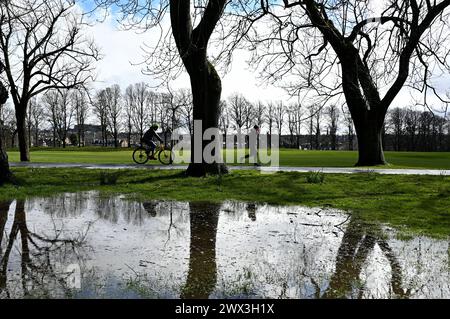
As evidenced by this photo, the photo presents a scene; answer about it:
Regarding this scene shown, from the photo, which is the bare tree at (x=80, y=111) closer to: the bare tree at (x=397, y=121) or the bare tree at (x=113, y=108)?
the bare tree at (x=113, y=108)

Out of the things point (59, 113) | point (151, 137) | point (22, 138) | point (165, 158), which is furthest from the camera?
point (59, 113)

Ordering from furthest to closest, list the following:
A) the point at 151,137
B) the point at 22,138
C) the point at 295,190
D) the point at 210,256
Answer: the point at 22,138 < the point at 151,137 < the point at 295,190 < the point at 210,256

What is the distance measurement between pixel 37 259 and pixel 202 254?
1971 millimetres

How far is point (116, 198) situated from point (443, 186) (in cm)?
835

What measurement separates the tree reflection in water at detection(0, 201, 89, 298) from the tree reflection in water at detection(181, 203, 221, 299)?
47.2 inches

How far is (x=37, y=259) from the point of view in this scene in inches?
192

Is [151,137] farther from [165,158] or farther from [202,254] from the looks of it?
[202,254]

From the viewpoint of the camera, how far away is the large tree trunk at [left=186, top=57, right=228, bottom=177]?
13344 millimetres

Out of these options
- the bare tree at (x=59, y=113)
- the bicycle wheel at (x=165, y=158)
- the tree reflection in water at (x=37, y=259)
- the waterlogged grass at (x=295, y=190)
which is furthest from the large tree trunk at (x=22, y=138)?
the bare tree at (x=59, y=113)

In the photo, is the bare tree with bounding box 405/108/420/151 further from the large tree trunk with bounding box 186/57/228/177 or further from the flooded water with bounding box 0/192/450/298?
the flooded water with bounding box 0/192/450/298

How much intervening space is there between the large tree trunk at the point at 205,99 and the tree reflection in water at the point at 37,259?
698 cm

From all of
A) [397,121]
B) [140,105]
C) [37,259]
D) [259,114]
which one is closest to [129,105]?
[140,105]
